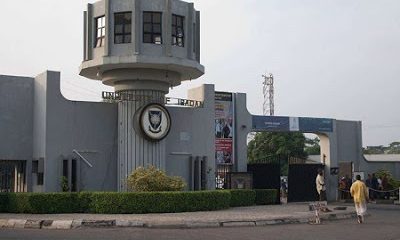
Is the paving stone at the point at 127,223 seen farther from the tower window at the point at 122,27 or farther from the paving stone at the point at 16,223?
the tower window at the point at 122,27

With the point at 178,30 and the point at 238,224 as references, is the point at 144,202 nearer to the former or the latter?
the point at 238,224

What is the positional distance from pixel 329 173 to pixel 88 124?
15.9 meters

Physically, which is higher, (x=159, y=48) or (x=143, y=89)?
(x=159, y=48)

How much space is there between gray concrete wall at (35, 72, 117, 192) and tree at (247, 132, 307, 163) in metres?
41.3

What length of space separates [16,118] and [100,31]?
5.50 m

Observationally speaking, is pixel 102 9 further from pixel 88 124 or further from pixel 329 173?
pixel 329 173

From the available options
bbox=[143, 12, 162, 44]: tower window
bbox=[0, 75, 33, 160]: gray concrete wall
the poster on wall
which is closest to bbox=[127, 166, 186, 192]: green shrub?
bbox=[0, 75, 33, 160]: gray concrete wall

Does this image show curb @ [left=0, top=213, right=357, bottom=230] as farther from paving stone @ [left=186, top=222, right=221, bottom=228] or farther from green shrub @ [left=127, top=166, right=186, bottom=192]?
green shrub @ [left=127, top=166, right=186, bottom=192]

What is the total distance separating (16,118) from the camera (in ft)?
82.9

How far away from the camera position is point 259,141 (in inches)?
2640

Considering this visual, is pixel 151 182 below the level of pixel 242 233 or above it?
above

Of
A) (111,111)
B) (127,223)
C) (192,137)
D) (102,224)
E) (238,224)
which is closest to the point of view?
(102,224)

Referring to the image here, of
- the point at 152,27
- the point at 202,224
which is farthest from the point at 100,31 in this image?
the point at 202,224

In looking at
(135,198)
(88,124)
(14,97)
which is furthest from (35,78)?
(135,198)
